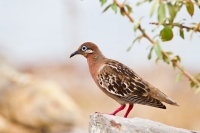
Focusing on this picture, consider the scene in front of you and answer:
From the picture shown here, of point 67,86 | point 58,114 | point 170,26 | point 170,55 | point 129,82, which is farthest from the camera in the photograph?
point 67,86

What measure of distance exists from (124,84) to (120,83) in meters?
0.04

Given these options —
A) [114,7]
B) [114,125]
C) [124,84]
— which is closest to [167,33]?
[114,7]

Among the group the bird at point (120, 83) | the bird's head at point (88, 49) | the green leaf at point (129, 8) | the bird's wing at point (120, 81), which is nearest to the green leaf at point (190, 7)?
the green leaf at point (129, 8)

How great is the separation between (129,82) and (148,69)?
34.8 feet

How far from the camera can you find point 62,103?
51.2 ft

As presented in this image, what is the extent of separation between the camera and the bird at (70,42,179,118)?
6.20m

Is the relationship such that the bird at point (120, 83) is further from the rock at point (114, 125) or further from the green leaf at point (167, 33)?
the green leaf at point (167, 33)

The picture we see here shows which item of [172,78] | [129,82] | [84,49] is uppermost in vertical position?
[172,78]

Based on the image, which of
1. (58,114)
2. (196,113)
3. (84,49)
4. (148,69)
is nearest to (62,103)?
(58,114)

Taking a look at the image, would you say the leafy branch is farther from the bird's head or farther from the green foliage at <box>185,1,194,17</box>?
the bird's head

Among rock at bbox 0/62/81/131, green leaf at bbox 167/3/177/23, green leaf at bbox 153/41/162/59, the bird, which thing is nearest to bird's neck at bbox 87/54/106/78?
the bird

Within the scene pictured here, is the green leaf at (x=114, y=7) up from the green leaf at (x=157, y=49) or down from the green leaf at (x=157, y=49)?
up

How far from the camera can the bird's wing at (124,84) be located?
245 inches

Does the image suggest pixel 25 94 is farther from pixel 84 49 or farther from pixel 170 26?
pixel 170 26
